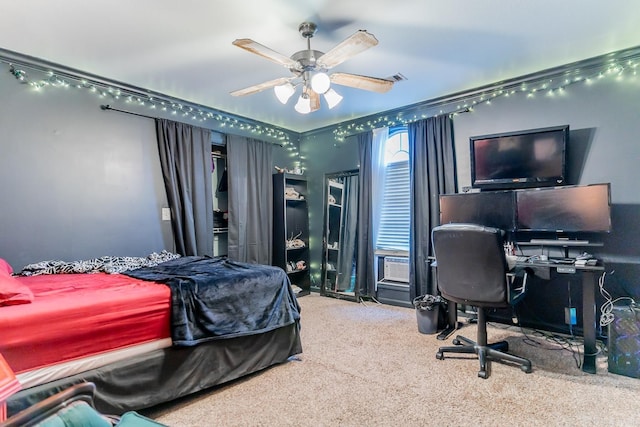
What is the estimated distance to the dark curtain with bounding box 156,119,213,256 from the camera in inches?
141

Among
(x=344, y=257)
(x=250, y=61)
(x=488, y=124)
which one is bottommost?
(x=344, y=257)

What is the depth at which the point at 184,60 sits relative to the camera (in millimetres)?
2863

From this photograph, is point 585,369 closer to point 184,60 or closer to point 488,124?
point 488,124

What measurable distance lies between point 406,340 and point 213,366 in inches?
67.6

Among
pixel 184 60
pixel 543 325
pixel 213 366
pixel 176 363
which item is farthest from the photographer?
pixel 543 325

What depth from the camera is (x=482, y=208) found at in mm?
3240

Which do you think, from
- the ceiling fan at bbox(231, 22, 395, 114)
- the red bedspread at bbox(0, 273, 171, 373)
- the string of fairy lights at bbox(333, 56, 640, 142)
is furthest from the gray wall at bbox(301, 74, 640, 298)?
the red bedspread at bbox(0, 273, 171, 373)

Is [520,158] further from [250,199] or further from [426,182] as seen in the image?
[250,199]

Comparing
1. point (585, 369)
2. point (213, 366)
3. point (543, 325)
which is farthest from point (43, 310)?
point (543, 325)

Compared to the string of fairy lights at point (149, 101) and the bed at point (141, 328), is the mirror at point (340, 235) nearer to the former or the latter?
the string of fairy lights at point (149, 101)

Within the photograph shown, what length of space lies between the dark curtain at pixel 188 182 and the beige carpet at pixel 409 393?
181 centimetres

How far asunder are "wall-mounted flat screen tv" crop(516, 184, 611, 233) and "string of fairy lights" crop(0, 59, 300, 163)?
3.35 m

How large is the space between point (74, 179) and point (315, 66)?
2443mm

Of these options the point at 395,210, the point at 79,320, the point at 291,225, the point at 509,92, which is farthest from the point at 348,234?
the point at 79,320
